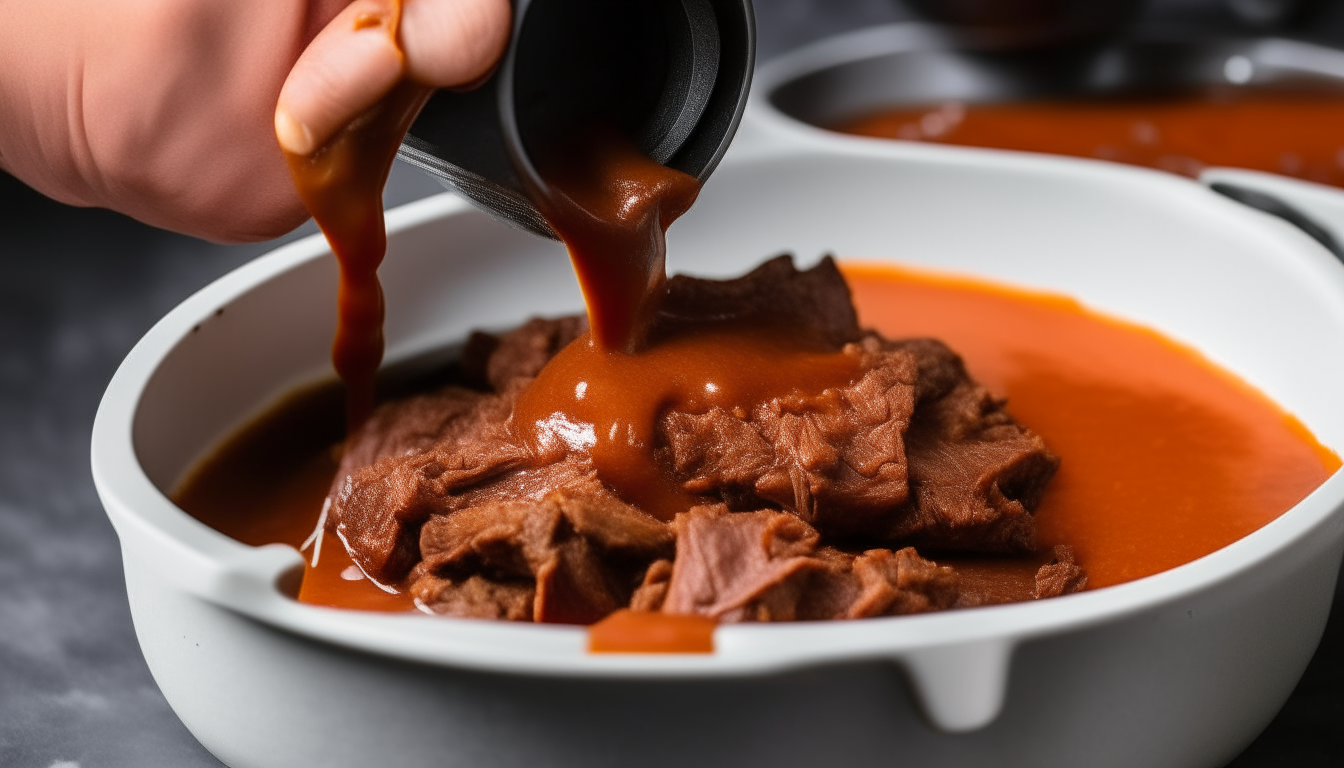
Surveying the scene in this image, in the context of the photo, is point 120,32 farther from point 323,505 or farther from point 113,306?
point 113,306

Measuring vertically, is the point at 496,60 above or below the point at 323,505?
above

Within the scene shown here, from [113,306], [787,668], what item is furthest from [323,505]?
[113,306]

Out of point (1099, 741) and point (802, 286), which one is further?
point (802, 286)

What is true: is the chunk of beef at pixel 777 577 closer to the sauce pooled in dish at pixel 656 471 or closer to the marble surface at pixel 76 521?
the sauce pooled in dish at pixel 656 471

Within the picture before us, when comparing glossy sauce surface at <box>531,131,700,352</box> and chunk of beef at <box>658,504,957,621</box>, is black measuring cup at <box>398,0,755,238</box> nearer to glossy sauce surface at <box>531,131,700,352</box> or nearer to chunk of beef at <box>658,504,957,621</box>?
glossy sauce surface at <box>531,131,700,352</box>

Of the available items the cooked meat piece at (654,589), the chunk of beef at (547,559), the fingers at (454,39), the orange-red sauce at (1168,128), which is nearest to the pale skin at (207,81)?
the fingers at (454,39)

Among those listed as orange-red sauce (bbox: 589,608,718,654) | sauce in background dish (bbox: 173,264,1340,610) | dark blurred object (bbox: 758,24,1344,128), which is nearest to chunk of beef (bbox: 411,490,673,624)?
sauce in background dish (bbox: 173,264,1340,610)

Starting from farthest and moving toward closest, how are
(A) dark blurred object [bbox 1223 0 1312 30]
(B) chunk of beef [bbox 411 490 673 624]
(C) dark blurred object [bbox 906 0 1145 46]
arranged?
(A) dark blurred object [bbox 1223 0 1312 30] < (C) dark blurred object [bbox 906 0 1145 46] < (B) chunk of beef [bbox 411 490 673 624]
